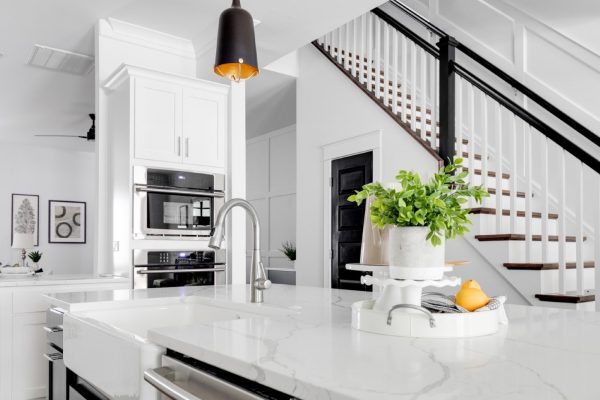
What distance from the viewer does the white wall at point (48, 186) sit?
26.9ft

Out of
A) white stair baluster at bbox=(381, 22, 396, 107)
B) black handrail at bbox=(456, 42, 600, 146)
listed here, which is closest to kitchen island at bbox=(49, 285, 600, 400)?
black handrail at bbox=(456, 42, 600, 146)

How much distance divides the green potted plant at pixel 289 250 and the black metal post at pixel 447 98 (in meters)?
3.17

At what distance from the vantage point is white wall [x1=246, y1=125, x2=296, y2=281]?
7168mm

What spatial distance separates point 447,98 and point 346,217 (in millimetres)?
1841

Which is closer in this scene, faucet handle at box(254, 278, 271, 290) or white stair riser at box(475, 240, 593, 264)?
faucet handle at box(254, 278, 271, 290)

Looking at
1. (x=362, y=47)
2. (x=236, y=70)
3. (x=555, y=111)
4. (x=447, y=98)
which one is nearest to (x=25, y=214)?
(x=362, y=47)

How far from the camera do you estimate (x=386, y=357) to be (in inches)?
37.5

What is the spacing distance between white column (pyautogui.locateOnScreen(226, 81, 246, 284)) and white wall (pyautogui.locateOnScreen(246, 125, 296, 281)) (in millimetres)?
2785

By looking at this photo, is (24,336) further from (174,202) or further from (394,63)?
(394,63)

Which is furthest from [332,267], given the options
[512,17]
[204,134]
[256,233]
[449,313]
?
[449,313]

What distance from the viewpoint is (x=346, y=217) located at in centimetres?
537

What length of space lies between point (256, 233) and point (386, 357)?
1010 mm

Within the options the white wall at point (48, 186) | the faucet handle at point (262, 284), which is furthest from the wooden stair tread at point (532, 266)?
the white wall at point (48, 186)

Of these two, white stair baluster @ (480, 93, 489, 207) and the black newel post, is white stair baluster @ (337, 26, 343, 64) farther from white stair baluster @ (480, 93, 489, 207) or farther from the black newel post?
white stair baluster @ (480, 93, 489, 207)
